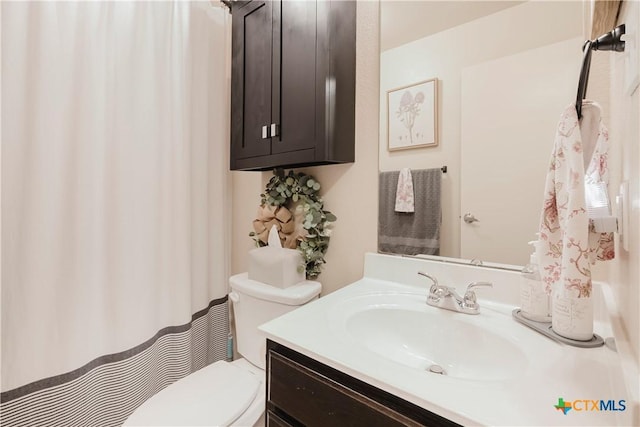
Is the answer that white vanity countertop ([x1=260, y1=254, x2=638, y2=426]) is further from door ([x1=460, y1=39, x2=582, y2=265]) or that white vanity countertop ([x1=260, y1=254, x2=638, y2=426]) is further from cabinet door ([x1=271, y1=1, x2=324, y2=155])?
cabinet door ([x1=271, y1=1, x2=324, y2=155])

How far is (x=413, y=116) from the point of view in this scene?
99 centimetres

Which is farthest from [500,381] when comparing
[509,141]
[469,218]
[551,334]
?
[509,141]

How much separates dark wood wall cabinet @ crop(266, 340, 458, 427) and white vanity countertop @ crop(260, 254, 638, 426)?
0.09 ft

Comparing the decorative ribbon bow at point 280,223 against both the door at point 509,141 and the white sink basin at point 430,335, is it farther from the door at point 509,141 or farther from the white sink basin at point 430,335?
the door at point 509,141

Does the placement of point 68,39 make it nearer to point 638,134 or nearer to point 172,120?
point 172,120

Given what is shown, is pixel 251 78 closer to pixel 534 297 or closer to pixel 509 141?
pixel 509 141

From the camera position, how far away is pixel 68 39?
2.95 ft

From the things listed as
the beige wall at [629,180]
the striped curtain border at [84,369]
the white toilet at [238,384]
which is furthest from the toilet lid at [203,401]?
the beige wall at [629,180]

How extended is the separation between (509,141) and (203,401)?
1.24 m

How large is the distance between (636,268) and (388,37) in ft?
3.23

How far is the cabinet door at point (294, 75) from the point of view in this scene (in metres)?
1.01

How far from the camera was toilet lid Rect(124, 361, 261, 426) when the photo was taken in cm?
82

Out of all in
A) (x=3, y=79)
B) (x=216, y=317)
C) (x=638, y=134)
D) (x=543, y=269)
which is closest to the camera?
(x=638, y=134)

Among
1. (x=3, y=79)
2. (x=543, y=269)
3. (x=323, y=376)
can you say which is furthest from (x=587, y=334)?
(x=3, y=79)
